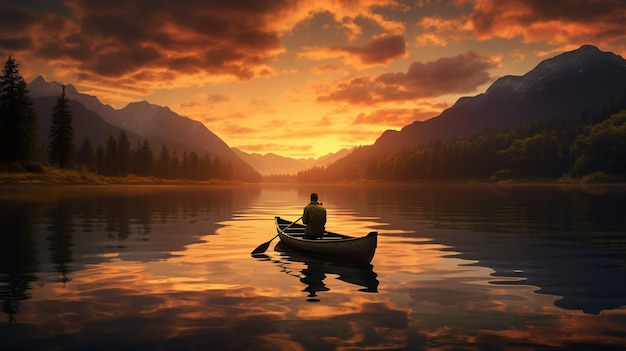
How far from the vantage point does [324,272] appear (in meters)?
17.9

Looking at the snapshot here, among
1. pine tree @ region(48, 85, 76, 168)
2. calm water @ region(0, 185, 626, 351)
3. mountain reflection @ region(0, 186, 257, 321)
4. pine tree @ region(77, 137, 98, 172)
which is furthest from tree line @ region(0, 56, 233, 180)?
calm water @ region(0, 185, 626, 351)

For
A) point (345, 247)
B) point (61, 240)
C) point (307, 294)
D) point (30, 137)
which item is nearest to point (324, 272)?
point (345, 247)

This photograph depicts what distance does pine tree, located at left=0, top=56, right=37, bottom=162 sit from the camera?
92.6 meters

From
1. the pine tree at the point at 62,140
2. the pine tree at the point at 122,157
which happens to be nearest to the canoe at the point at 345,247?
the pine tree at the point at 62,140

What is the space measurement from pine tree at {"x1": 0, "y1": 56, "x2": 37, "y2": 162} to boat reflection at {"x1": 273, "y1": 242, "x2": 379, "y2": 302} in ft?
306

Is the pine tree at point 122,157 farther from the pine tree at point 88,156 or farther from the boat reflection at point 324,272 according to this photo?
the boat reflection at point 324,272

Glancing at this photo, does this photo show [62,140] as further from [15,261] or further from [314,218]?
[314,218]

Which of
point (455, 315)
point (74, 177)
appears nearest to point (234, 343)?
point (455, 315)

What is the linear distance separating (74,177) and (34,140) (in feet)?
50.3

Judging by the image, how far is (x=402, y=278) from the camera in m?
16.8

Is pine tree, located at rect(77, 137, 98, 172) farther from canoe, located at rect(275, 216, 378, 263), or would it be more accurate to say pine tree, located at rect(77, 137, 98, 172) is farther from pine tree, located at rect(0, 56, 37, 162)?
canoe, located at rect(275, 216, 378, 263)

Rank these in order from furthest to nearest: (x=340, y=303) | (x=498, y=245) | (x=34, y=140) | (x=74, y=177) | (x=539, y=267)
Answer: (x=74, y=177), (x=34, y=140), (x=498, y=245), (x=539, y=267), (x=340, y=303)

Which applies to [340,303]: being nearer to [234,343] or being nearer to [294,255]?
[234,343]

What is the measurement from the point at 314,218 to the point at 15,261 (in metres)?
13.1
